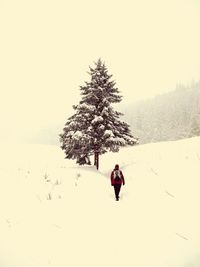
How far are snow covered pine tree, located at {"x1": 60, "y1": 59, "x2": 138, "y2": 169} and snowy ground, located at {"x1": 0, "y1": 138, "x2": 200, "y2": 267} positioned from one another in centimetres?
584

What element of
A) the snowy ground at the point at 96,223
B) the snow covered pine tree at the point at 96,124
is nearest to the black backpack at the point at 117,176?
the snowy ground at the point at 96,223

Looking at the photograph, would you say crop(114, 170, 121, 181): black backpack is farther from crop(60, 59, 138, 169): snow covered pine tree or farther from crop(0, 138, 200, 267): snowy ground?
crop(60, 59, 138, 169): snow covered pine tree

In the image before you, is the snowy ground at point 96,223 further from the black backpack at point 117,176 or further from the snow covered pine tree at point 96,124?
the snow covered pine tree at point 96,124

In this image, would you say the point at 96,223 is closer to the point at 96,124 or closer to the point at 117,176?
the point at 117,176

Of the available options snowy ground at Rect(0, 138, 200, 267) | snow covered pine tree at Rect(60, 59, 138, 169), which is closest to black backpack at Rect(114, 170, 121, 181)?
snowy ground at Rect(0, 138, 200, 267)

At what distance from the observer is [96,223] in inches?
285

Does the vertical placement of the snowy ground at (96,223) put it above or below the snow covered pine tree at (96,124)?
below

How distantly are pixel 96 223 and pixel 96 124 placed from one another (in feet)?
34.2

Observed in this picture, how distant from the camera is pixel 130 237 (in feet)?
21.4

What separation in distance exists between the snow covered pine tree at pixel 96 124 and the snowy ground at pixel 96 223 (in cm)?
584

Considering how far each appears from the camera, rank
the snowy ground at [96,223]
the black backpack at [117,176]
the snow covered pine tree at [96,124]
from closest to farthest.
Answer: the snowy ground at [96,223] → the black backpack at [117,176] → the snow covered pine tree at [96,124]

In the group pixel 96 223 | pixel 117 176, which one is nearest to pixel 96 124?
pixel 117 176

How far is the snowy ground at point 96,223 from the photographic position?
5200 millimetres

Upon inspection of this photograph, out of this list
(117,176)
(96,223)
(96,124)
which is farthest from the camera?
(96,124)
